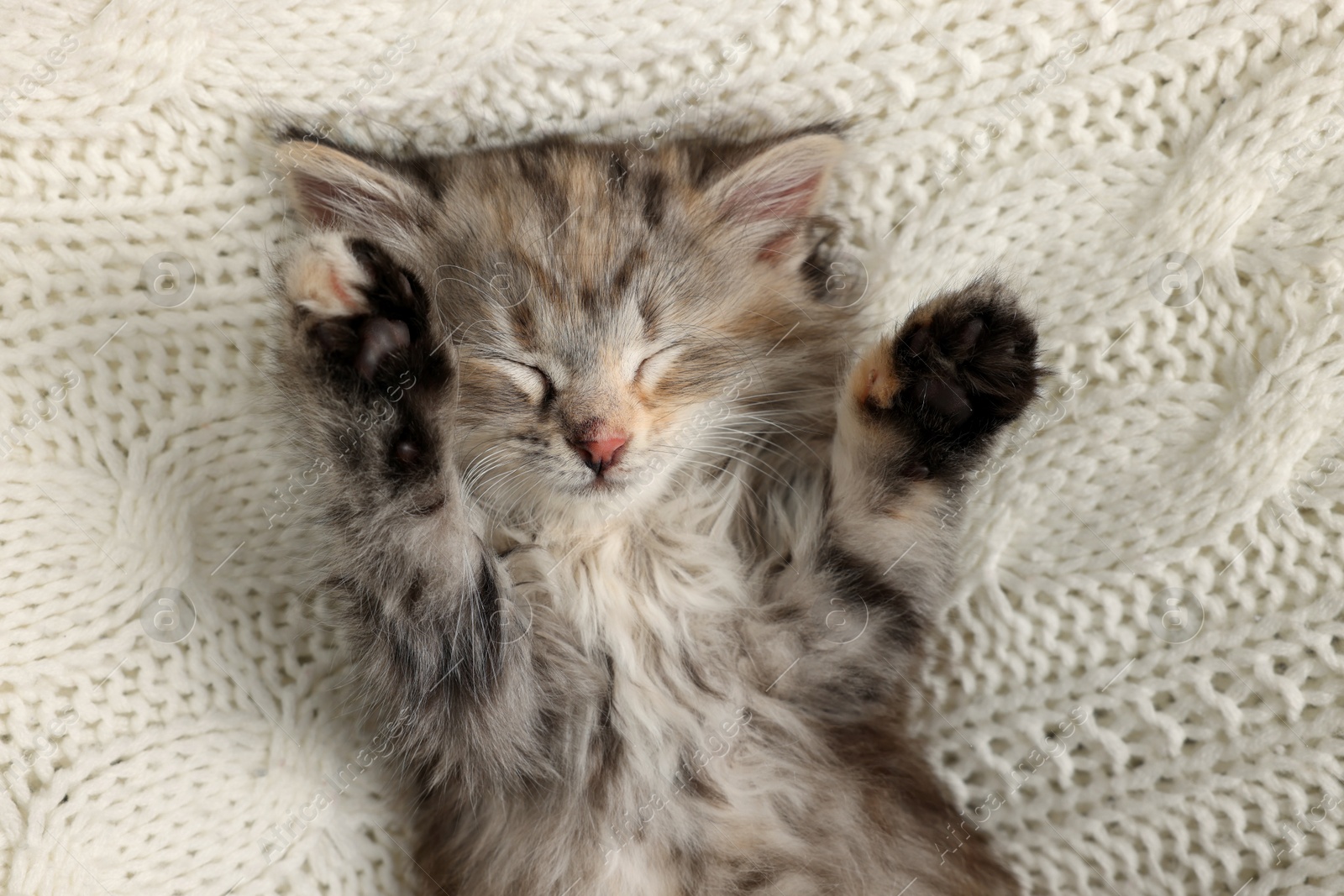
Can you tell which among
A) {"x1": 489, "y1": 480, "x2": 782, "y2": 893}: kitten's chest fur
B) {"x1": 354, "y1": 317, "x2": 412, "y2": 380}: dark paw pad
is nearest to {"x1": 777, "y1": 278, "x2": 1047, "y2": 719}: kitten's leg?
{"x1": 489, "y1": 480, "x2": 782, "y2": 893}: kitten's chest fur

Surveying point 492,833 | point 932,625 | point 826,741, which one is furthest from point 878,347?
point 492,833

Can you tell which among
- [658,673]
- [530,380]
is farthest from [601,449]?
[658,673]

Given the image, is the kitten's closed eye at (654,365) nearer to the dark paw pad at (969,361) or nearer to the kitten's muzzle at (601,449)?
the kitten's muzzle at (601,449)

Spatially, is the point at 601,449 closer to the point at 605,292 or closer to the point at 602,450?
the point at 602,450

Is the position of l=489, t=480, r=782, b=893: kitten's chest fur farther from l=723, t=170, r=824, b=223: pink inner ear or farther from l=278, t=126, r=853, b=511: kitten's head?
l=723, t=170, r=824, b=223: pink inner ear

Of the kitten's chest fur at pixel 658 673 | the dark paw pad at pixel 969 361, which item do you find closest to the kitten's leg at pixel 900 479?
the dark paw pad at pixel 969 361

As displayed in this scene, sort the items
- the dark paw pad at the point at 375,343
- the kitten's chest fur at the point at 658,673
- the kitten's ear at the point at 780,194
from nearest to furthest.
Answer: the dark paw pad at the point at 375,343 < the kitten's chest fur at the point at 658,673 < the kitten's ear at the point at 780,194
